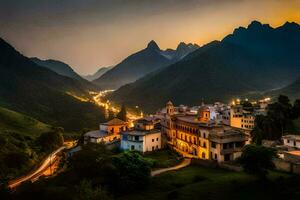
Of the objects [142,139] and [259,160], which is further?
[142,139]

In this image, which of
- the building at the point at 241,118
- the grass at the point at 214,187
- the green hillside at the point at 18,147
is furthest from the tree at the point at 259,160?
the green hillside at the point at 18,147

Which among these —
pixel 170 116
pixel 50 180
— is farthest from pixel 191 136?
pixel 50 180

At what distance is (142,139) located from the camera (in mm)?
80188

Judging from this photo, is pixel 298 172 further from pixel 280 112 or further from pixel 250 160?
pixel 280 112

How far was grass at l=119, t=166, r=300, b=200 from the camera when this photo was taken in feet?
168

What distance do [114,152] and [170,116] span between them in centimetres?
1879

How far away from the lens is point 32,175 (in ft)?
268

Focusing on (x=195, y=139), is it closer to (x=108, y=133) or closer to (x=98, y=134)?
(x=108, y=133)

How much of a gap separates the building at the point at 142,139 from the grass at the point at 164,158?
6.76ft

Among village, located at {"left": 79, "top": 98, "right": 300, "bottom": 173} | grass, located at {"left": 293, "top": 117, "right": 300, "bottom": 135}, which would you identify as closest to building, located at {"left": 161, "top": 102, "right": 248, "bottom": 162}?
village, located at {"left": 79, "top": 98, "right": 300, "bottom": 173}

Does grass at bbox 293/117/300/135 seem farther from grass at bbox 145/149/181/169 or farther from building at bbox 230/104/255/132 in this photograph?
grass at bbox 145/149/181/169

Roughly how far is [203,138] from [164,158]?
10.8 m

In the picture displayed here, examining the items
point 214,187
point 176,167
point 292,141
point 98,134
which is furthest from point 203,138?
point 98,134

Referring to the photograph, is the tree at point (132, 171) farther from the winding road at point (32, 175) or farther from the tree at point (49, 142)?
the tree at point (49, 142)
